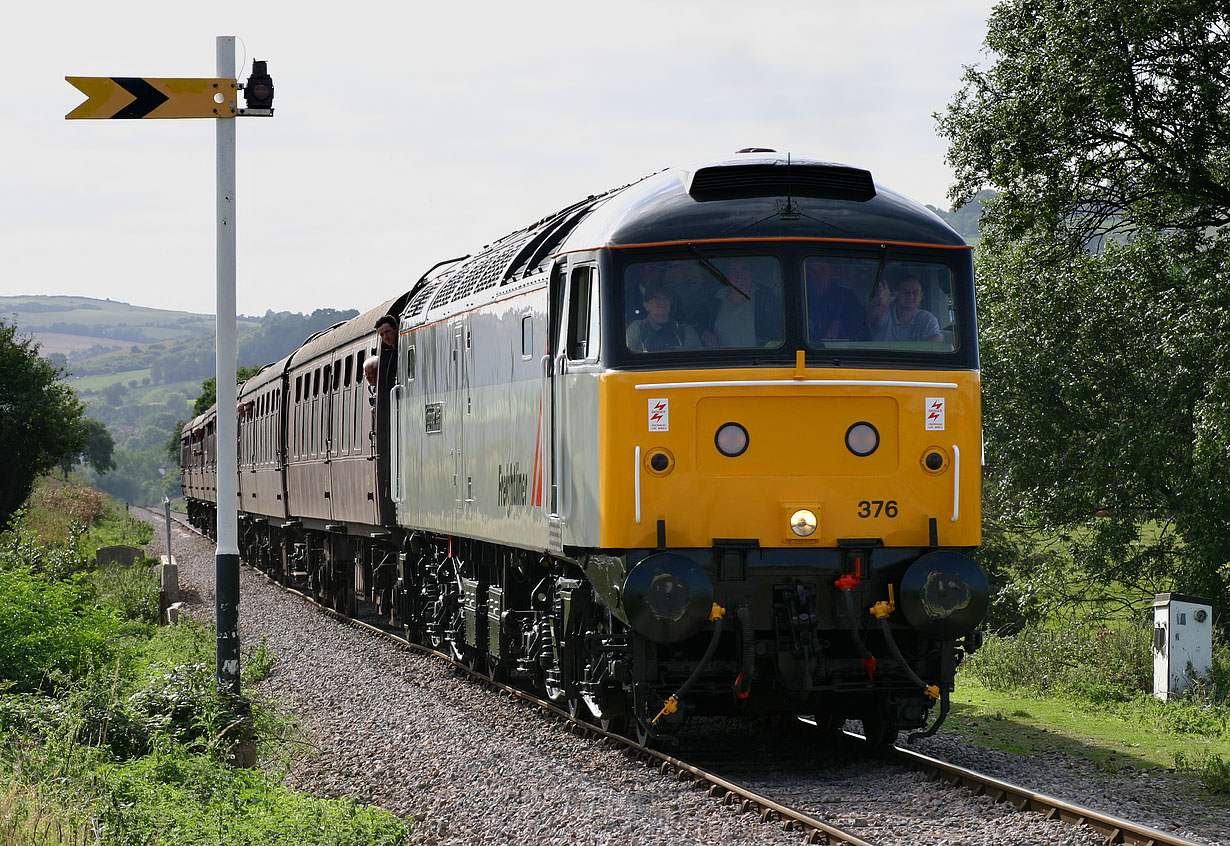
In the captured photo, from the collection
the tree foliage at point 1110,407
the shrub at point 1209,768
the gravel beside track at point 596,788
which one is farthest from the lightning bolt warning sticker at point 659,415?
the tree foliage at point 1110,407

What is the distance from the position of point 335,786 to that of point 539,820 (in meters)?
1.91

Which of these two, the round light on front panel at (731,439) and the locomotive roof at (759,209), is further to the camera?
the locomotive roof at (759,209)

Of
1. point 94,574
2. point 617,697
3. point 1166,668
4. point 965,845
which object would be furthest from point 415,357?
point 94,574

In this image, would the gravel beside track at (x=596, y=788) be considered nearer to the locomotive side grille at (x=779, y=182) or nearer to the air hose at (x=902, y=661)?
the air hose at (x=902, y=661)

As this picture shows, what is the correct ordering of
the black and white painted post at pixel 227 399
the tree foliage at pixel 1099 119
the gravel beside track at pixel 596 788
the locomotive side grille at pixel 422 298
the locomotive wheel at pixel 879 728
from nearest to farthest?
1. the gravel beside track at pixel 596 788
2. the locomotive wheel at pixel 879 728
3. the black and white painted post at pixel 227 399
4. the locomotive side grille at pixel 422 298
5. the tree foliage at pixel 1099 119

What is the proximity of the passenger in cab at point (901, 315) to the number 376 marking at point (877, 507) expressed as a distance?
100 centimetres

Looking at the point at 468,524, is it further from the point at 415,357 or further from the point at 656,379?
the point at 656,379

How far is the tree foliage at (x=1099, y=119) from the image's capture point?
728 inches

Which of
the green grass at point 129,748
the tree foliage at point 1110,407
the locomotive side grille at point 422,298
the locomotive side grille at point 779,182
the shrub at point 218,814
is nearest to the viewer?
the shrub at point 218,814

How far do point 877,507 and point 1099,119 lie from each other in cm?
1277

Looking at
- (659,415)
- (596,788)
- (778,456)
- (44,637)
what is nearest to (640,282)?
(659,415)

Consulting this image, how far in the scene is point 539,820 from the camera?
7715mm

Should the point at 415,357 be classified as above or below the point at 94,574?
above

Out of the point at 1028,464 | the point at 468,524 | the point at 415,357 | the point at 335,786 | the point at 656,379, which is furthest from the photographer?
the point at 1028,464
